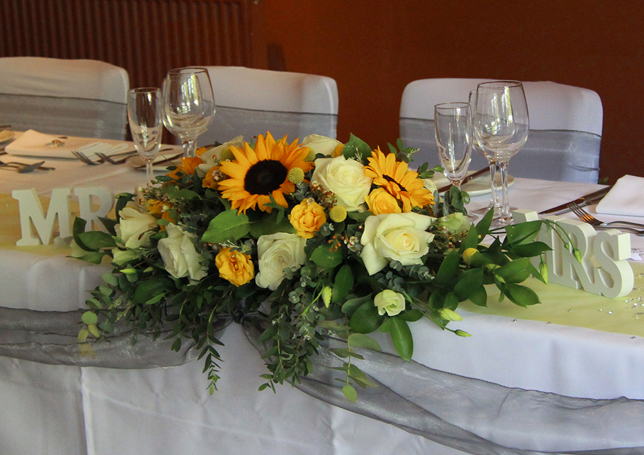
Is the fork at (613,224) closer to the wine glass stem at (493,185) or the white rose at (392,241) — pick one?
the wine glass stem at (493,185)

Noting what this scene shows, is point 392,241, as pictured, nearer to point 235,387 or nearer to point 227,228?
point 227,228

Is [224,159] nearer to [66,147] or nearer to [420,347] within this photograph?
[420,347]

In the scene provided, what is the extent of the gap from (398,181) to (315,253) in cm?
14

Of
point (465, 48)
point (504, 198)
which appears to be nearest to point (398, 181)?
point (504, 198)

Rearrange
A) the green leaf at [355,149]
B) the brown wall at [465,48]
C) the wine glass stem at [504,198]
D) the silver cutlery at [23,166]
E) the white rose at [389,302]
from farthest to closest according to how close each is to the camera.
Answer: the brown wall at [465,48] → the silver cutlery at [23,166] → the wine glass stem at [504,198] → the green leaf at [355,149] → the white rose at [389,302]

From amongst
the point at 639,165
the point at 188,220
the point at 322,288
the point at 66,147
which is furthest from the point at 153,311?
the point at 639,165

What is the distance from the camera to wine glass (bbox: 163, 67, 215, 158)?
1.20 meters

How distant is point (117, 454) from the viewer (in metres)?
1.07

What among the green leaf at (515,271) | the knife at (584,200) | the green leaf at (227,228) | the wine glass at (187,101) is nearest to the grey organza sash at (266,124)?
the wine glass at (187,101)

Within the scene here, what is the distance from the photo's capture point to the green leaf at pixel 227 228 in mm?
739

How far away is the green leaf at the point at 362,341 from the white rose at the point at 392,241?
84 mm

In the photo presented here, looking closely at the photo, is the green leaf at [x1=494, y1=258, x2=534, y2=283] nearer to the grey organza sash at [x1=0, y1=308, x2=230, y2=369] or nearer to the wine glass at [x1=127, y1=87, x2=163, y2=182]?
the grey organza sash at [x1=0, y1=308, x2=230, y2=369]

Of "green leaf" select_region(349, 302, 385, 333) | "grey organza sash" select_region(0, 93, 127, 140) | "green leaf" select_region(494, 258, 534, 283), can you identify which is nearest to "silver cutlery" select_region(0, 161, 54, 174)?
"grey organza sash" select_region(0, 93, 127, 140)

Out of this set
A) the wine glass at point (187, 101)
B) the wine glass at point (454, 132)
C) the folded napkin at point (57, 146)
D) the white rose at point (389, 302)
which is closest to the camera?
the white rose at point (389, 302)
